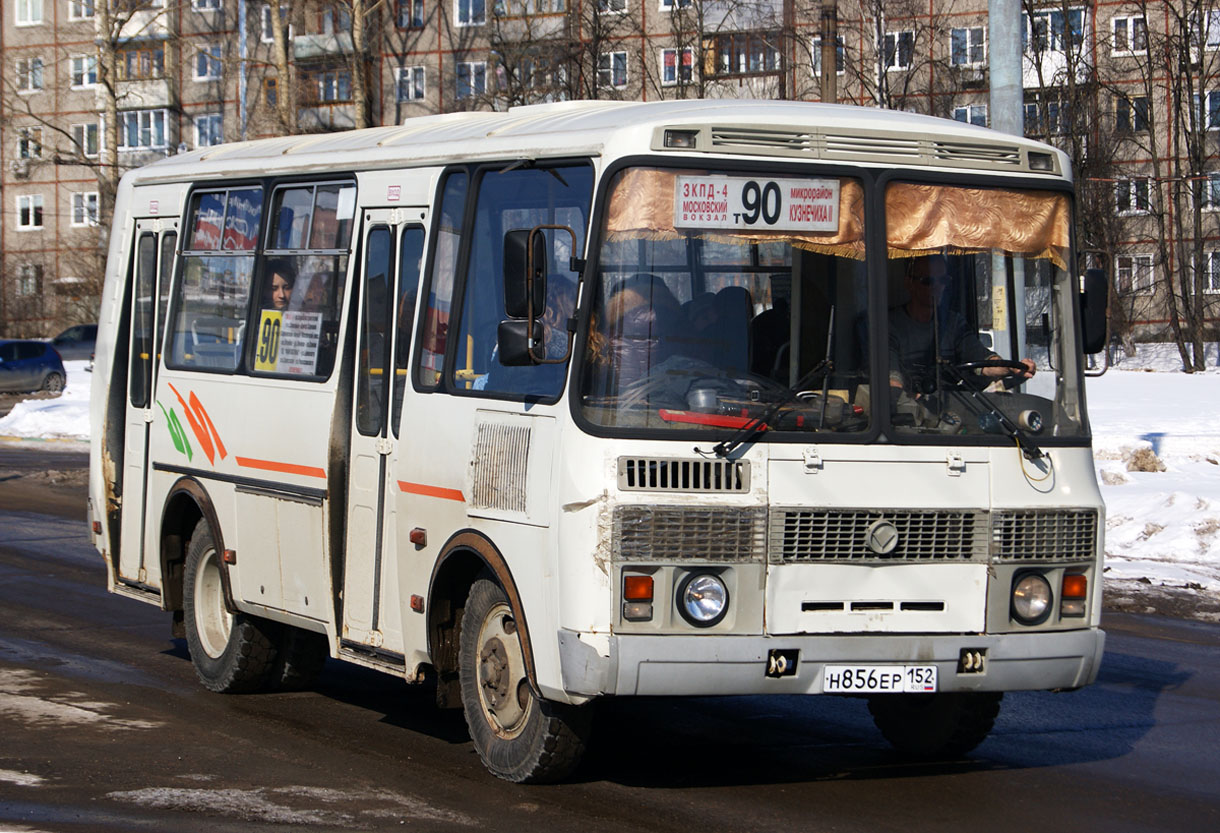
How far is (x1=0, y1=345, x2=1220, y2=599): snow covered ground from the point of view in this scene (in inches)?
587

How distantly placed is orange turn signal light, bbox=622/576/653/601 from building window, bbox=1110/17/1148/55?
49.7 meters

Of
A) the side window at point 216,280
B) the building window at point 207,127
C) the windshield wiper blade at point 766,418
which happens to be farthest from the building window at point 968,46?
the windshield wiper blade at point 766,418

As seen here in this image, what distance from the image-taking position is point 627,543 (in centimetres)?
653

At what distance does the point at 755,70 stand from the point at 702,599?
4870 cm

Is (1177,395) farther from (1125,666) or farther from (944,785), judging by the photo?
(944,785)

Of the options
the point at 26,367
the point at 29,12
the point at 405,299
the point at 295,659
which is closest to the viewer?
the point at 405,299

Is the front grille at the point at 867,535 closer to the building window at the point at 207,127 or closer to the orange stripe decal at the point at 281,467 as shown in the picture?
the orange stripe decal at the point at 281,467

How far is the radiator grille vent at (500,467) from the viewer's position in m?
7.04

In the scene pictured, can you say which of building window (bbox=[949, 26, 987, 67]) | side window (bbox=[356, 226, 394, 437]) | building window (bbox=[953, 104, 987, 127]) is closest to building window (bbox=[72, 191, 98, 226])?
building window (bbox=[953, 104, 987, 127])

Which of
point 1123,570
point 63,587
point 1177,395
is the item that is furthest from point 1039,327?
point 1177,395

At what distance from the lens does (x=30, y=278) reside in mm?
76000

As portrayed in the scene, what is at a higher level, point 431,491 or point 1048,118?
point 1048,118

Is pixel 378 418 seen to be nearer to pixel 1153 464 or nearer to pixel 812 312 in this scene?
pixel 812 312

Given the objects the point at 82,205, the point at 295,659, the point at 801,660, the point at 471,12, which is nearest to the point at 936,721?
the point at 801,660
